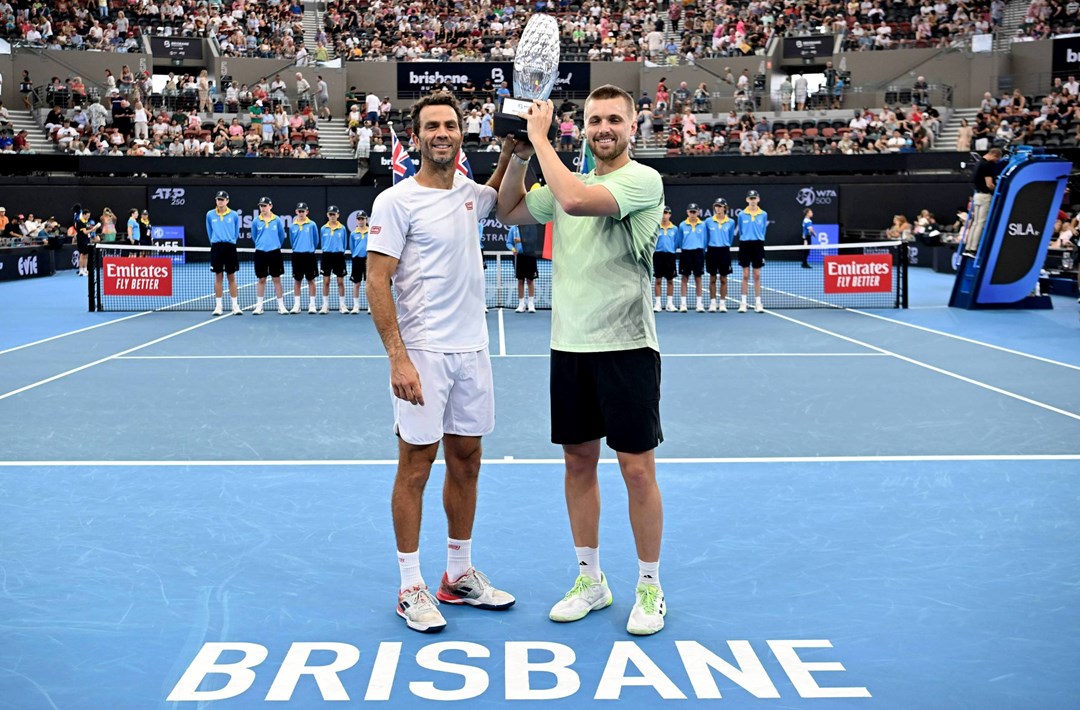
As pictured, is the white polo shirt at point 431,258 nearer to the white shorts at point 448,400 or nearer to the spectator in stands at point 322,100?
the white shorts at point 448,400

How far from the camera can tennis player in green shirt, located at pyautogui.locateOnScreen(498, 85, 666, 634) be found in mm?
4562

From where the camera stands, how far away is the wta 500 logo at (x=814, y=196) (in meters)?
33.1

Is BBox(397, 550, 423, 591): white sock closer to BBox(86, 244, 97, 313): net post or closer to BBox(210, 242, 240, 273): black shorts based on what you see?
BBox(210, 242, 240, 273): black shorts

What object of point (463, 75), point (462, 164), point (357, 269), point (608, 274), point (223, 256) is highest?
point (463, 75)

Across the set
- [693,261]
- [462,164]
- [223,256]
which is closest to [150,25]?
[223,256]

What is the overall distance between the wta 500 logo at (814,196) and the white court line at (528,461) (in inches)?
1035

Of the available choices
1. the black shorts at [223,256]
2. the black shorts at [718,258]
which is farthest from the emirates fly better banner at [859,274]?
the black shorts at [223,256]

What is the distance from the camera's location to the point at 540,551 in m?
5.65

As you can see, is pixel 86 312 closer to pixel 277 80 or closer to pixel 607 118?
pixel 607 118

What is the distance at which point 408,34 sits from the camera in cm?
4091

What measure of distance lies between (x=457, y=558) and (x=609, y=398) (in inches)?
41.7

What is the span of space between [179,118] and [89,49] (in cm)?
582

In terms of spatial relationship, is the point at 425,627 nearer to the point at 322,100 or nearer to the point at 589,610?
the point at 589,610

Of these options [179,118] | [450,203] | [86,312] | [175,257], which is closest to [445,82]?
[179,118]
